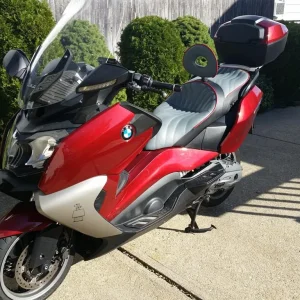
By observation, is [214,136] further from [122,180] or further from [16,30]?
[16,30]

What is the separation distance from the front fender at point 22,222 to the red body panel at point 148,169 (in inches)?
13.7

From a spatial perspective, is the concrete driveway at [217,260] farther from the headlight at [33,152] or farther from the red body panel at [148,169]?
the headlight at [33,152]

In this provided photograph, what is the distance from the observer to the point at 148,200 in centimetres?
287

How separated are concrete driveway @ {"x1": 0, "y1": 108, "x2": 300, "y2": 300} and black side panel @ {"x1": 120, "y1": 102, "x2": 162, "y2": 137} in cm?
104

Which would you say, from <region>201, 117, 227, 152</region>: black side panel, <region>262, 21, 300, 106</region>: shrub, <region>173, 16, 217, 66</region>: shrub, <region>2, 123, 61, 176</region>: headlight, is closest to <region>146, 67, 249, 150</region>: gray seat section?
Result: <region>201, 117, 227, 152</region>: black side panel

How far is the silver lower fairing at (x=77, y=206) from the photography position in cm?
234

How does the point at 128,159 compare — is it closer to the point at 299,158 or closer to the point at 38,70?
the point at 38,70

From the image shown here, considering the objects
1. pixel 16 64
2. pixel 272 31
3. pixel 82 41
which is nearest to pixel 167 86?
pixel 82 41

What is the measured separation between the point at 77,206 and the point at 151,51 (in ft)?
11.8

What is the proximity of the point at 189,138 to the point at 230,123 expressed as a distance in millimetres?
442

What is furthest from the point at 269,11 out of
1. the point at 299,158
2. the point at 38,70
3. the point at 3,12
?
the point at 38,70

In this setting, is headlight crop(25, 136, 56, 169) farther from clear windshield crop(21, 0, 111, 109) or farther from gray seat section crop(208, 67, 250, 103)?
gray seat section crop(208, 67, 250, 103)

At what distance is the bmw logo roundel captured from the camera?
247 centimetres

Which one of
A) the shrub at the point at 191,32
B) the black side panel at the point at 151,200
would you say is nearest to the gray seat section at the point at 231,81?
the black side panel at the point at 151,200
